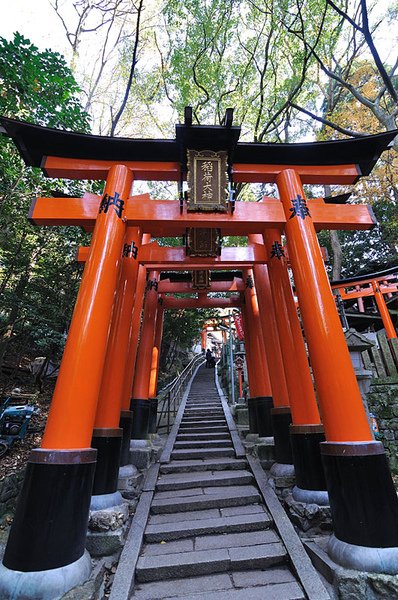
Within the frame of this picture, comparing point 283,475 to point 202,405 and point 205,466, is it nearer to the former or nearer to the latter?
point 205,466

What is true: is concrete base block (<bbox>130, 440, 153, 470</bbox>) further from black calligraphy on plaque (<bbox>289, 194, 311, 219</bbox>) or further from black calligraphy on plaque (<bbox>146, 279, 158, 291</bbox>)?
black calligraphy on plaque (<bbox>289, 194, 311, 219</bbox>)

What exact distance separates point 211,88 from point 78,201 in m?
9.13

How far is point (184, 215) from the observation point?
5.46m

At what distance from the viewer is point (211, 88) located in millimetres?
11570

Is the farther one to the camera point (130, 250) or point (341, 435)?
point (130, 250)

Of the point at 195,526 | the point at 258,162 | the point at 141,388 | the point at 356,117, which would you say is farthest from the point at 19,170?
the point at 356,117

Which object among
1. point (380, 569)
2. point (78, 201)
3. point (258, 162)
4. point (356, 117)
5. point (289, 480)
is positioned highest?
point (356, 117)

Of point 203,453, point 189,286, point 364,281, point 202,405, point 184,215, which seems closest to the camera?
point 184,215

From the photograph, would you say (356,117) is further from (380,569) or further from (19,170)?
(380,569)

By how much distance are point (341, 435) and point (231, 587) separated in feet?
7.35

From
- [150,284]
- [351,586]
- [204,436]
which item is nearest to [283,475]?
[351,586]

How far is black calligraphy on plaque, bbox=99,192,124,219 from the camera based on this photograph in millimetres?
5074

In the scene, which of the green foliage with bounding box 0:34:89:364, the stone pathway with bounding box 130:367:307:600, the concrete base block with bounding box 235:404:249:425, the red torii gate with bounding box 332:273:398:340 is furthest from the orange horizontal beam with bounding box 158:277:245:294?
the red torii gate with bounding box 332:273:398:340

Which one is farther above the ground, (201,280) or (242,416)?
(201,280)
